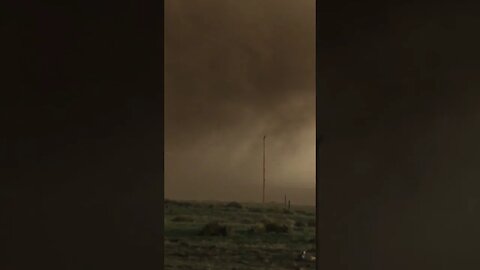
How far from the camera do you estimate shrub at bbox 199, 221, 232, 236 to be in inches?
90.8

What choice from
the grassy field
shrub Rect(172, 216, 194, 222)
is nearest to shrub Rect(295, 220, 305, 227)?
the grassy field

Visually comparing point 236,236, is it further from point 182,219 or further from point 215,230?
point 182,219

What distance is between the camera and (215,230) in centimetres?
231

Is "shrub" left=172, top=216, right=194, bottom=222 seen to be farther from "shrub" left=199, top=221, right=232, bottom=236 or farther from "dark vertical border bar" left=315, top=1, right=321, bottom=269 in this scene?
"dark vertical border bar" left=315, top=1, right=321, bottom=269

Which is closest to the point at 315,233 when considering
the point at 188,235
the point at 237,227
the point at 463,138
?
the point at 237,227

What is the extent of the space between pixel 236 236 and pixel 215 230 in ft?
0.25

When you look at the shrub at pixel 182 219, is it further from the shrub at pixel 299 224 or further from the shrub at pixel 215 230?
the shrub at pixel 299 224

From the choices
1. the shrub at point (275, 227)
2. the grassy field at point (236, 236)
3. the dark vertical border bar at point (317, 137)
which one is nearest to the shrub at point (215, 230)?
the grassy field at point (236, 236)

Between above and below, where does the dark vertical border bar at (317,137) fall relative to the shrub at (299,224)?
above

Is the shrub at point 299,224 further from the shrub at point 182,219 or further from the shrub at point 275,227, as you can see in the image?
the shrub at point 182,219

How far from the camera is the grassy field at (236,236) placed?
2.29 meters
